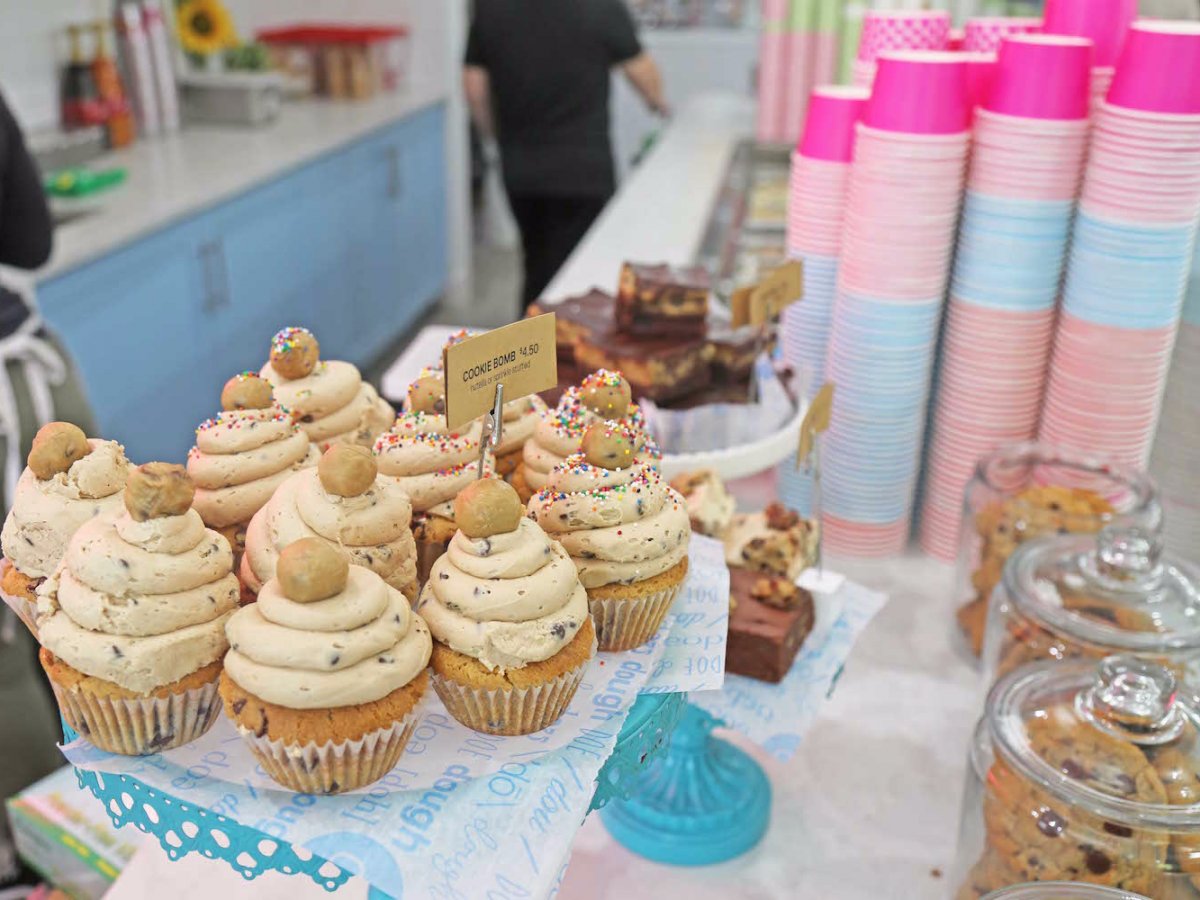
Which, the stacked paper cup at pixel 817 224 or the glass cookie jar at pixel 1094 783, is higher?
the stacked paper cup at pixel 817 224

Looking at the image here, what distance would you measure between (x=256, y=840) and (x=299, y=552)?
0.23 m

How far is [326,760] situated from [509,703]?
157 mm

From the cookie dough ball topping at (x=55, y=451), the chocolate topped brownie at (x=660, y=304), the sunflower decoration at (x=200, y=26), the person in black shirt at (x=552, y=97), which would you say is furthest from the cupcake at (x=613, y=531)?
the sunflower decoration at (x=200, y=26)

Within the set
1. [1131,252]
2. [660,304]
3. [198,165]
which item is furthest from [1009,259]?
[198,165]

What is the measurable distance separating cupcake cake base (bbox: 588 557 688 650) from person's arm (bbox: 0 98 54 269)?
6.16 ft

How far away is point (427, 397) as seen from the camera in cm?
113

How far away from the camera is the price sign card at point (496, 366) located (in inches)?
33.2

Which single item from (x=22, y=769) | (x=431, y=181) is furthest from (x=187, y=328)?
(x=431, y=181)

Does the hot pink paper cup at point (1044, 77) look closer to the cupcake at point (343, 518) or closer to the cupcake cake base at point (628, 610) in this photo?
the cupcake cake base at point (628, 610)

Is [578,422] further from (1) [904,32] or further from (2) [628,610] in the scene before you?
(1) [904,32]

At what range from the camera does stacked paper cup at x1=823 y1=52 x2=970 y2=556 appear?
1.55 meters

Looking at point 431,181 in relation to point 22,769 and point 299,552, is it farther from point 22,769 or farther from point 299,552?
point 299,552

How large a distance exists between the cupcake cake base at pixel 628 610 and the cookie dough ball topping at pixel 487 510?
15 cm

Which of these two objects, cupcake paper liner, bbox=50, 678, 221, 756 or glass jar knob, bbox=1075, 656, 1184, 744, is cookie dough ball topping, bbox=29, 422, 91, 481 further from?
glass jar knob, bbox=1075, 656, 1184, 744
